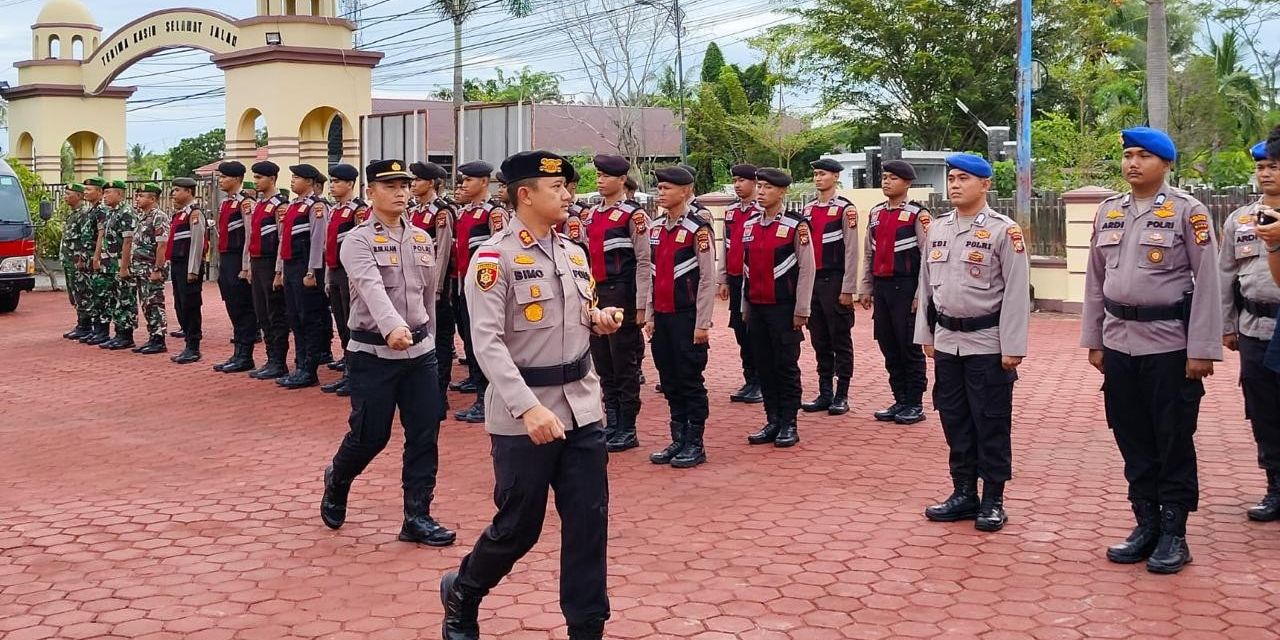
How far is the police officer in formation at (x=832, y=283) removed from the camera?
9445 mm

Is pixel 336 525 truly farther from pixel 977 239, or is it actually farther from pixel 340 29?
pixel 340 29

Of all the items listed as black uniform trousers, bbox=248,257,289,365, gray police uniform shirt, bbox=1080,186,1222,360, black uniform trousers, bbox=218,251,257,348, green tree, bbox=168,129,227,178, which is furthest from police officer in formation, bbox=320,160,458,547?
green tree, bbox=168,129,227,178

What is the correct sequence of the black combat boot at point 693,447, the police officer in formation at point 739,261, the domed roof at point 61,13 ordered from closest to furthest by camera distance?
the black combat boot at point 693,447 < the police officer in formation at point 739,261 < the domed roof at point 61,13

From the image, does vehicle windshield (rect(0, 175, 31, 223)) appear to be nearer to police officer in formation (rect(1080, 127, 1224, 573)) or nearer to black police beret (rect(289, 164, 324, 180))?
black police beret (rect(289, 164, 324, 180))

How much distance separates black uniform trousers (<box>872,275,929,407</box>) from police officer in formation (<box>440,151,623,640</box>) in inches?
200

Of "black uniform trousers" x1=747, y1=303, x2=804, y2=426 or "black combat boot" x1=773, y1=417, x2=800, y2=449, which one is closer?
"black uniform trousers" x1=747, y1=303, x2=804, y2=426

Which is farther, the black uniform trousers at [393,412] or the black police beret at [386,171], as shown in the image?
the black police beret at [386,171]

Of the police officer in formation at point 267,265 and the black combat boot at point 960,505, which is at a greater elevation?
the police officer in formation at point 267,265

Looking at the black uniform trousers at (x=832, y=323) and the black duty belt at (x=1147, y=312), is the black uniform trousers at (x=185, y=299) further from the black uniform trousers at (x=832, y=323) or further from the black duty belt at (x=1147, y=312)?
the black duty belt at (x=1147, y=312)

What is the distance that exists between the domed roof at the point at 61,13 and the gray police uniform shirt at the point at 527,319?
29161 millimetres

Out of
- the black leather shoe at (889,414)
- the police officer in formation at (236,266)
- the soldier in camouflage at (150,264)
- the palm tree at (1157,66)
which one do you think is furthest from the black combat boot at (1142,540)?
the palm tree at (1157,66)

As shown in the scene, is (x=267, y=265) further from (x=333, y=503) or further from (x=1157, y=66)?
(x=1157, y=66)

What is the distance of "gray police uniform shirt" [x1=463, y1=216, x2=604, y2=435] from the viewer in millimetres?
4312

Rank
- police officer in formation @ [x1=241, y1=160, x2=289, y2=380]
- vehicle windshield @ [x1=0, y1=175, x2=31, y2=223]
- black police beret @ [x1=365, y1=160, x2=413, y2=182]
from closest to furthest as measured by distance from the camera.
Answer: black police beret @ [x1=365, y1=160, x2=413, y2=182] → police officer in formation @ [x1=241, y1=160, x2=289, y2=380] → vehicle windshield @ [x1=0, y1=175, x2=31, y2=223]
